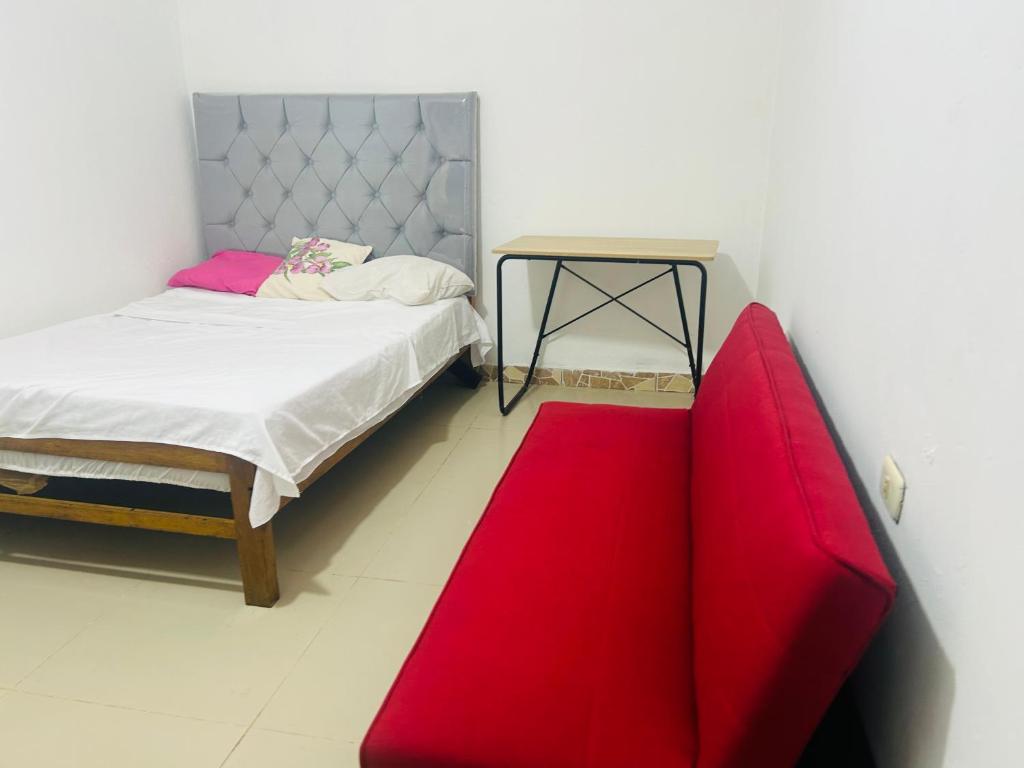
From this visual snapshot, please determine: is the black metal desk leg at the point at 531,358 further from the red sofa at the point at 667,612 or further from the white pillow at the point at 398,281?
the red sofa at the point at 667,612

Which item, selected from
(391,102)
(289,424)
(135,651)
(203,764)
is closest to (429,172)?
(391,102)

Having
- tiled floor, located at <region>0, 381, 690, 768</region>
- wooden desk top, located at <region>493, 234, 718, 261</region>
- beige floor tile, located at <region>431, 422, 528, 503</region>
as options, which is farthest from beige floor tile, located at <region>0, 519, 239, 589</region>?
wooden desk top, located at <region>493, 234, 718, 261</region>

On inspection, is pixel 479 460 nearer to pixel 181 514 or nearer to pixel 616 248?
pixel 616 248

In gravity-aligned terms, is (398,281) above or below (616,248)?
below

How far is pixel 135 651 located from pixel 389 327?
138 cm

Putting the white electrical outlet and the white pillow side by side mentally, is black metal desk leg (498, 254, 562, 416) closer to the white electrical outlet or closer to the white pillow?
the white pillow

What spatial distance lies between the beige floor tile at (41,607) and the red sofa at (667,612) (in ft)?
3.62

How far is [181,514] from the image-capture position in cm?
193

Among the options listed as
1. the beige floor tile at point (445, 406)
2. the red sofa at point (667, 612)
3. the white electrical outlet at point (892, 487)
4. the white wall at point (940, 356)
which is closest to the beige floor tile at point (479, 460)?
the beige floor tile at point (445, 406)

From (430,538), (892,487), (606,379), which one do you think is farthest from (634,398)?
(892,487)

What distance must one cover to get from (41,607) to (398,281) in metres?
1.75

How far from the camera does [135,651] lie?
1739mm

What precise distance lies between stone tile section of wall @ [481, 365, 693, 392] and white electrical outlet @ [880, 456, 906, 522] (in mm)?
2441

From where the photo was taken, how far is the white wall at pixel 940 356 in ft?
2.32
